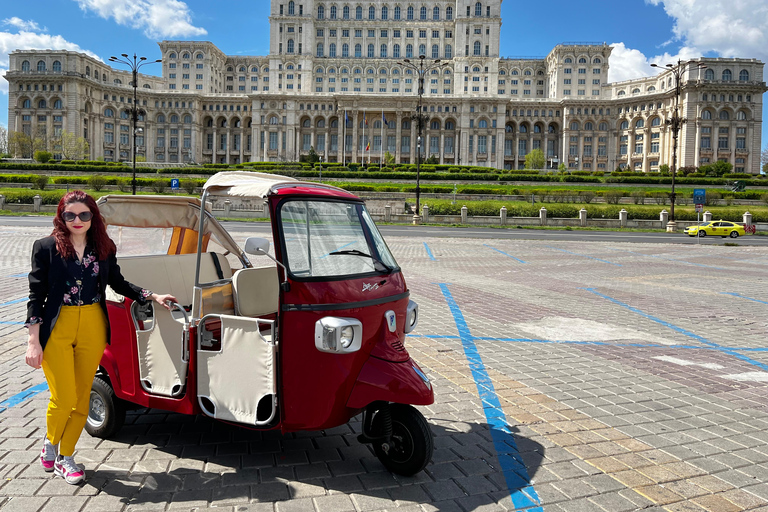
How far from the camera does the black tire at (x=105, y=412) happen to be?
439 centimetres

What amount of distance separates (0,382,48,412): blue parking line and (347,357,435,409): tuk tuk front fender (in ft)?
12.1

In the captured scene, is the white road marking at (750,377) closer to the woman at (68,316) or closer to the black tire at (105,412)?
the black tire at (105,412)

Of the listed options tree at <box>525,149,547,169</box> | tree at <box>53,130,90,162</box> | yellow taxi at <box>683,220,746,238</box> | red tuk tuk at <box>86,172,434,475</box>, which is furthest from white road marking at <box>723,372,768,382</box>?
tree at <box>53,130,90,162</box>

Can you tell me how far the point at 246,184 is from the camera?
3.99 meters

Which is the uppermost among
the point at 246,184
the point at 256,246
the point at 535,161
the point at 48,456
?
the point at 535,161

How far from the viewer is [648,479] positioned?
12.7ft

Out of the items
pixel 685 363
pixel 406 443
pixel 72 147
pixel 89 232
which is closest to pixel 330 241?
pixel 406 443

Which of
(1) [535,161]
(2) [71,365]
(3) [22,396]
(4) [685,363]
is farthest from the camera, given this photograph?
(1) [535,161]

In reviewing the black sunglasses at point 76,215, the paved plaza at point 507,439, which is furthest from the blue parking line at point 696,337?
the black sunglasses at point 76,215

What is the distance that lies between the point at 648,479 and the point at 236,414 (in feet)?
10.1

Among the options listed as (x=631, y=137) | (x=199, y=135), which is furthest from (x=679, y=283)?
(x=199, y=135)

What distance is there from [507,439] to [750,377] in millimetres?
3891

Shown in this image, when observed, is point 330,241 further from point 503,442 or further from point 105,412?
point 105,412

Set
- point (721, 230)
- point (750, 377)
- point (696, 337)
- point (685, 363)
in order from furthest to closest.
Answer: point (721, 230), point (696, 337), point (685, 363), point (750, 377)
